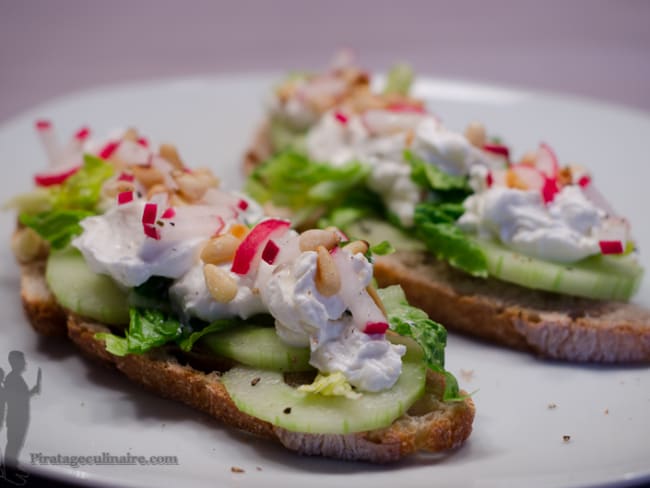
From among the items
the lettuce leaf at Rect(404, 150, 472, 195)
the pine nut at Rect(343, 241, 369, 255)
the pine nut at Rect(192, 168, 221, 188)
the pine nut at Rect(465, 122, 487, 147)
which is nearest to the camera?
the pine nut at Rect(343, 241, 369, 255)

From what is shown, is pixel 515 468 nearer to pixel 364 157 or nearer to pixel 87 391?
pixel 87 391

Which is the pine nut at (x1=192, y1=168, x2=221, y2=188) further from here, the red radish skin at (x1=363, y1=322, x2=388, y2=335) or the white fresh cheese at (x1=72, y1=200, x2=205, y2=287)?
the red radish skin at (x1=363, y1=322, x2=388, y2=335)

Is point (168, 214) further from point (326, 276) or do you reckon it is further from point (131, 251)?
point (326, 276)

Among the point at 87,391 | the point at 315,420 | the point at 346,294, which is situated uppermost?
the point at 346,294

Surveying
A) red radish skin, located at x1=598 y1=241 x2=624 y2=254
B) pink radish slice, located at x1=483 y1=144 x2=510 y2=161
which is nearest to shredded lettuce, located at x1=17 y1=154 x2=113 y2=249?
pink radish slice, located at x1=483 y1=144 x2=510 y2=161

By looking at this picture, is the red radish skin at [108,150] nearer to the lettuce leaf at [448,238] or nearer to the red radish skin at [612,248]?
the lettuce leaf at [448,238]

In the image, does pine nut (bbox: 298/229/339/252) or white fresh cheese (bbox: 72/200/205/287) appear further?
white fresh cheese (bbox: 72/200/205/287)

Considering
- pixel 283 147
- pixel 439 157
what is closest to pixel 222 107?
pixel 283 147
